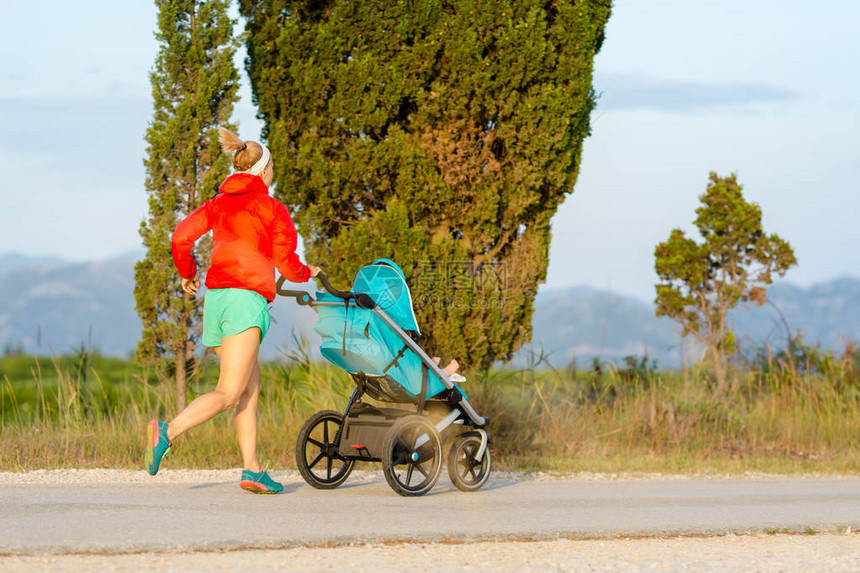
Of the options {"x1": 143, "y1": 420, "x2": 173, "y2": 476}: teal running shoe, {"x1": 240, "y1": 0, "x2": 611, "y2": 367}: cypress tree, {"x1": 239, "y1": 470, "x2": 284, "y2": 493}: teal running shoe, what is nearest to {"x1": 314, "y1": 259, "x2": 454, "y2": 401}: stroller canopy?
{"x1": 239, "y1": 470, "x2": 284, "y2": 493}: teal running shoe

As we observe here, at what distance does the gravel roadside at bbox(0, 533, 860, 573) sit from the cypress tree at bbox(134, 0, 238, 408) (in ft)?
18.4

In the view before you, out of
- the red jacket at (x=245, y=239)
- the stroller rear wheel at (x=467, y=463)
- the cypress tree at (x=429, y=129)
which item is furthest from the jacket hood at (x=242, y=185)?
the cypress tree at (x=429, y=129)

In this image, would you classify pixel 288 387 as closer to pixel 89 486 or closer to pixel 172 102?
pixel 172 102

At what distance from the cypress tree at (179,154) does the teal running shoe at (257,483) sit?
3.74 m

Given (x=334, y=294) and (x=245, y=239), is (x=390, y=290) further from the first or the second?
(x=245, y=239)

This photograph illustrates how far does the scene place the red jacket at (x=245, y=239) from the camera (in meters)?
6.13

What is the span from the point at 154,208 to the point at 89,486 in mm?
3829

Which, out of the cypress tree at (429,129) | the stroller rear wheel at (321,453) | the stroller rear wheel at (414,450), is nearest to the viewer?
the stroller rear wheel at (414,450)

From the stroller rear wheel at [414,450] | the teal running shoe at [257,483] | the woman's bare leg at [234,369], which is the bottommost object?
the teal running shoe at [257,483]

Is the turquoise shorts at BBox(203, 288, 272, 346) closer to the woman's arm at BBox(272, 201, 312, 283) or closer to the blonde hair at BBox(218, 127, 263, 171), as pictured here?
the woman's arm at BBox(272, 201, 312, 283)

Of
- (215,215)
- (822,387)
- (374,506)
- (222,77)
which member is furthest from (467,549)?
(822,387)

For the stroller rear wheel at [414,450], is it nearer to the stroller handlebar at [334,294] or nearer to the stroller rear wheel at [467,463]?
the stroller rear wheel at [467,463]

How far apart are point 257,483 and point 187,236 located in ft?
5.65

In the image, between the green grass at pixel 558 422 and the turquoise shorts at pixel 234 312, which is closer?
the turquoise shorts at pixel 234 312
